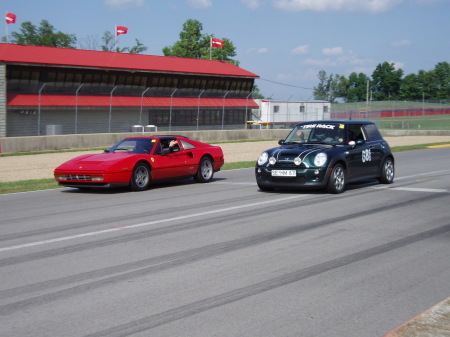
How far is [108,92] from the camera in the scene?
45.6 metres

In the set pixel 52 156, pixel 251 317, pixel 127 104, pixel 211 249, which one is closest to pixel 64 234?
pixel 211 249

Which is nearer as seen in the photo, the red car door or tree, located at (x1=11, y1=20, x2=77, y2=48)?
the red car door

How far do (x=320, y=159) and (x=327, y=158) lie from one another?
14 cm

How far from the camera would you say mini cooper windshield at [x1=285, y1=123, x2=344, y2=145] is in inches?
509

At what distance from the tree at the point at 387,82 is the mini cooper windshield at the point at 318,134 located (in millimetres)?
111923

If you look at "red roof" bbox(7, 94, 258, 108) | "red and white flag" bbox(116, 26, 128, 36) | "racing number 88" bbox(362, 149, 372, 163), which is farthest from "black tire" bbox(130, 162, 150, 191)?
"red and white flag" bbox(116, 26, 128, 36)

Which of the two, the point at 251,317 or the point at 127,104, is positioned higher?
the point at 127,104

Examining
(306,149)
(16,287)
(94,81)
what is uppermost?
(94,81)

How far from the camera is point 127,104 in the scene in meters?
44.0

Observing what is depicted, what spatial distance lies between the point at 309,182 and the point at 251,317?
734 centimetres

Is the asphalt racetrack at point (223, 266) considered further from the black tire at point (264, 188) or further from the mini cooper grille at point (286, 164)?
the black tire at point (264, 188)

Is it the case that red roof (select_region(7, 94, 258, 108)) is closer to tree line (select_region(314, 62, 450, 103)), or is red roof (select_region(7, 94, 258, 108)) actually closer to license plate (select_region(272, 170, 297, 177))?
license plate (select_region(272, 170, 297, 177))

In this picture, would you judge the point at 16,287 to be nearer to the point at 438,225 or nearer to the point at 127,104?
the point at 438,225

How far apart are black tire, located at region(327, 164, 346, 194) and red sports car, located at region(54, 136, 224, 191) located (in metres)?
3.85
